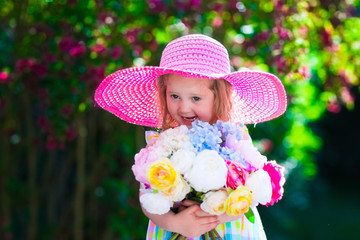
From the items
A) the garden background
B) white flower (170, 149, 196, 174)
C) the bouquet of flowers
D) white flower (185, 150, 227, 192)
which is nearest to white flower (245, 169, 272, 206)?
the bouquet of flowers

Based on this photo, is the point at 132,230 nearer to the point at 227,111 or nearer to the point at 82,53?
the point at 82,53

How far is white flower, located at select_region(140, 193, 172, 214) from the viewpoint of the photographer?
1897mm

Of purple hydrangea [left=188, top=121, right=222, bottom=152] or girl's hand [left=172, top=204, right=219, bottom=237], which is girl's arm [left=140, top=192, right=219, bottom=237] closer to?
girl's hand [left=172, top=204, right=219, bottom=237]

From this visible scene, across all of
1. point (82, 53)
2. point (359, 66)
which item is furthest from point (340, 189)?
point (82, 53)

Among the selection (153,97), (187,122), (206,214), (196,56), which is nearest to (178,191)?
(206,214)

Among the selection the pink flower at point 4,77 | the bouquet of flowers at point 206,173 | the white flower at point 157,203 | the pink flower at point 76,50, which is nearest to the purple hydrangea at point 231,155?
the bouquet of flowers at point 206,173

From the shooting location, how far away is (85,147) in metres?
4.26

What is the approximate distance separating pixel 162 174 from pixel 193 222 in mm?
265

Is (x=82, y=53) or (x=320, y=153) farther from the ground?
(x=82, y=53)

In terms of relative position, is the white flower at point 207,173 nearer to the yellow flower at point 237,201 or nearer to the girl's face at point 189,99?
the yellow flower at point 237,201

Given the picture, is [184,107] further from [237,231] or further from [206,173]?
[237,231]

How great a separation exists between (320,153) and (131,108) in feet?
25.1

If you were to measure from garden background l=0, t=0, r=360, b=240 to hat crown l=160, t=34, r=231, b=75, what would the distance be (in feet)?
3.39

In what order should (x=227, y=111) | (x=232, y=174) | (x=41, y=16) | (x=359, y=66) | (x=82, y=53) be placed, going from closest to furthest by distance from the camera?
(x=232, y=174)
(x=227, y=111)
(x=82, y=53)
(x=41, y=16)
(x=359, y=66)
